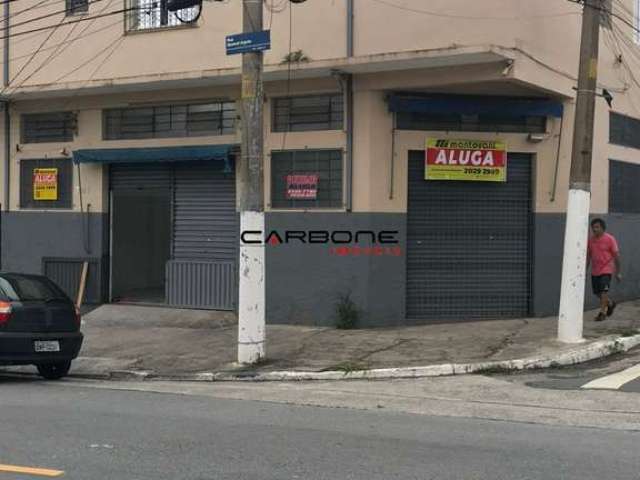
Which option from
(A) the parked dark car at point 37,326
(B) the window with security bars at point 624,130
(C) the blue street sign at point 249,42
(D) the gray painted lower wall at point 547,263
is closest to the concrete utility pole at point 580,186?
(D) the gray painted lower wall at point 547,263

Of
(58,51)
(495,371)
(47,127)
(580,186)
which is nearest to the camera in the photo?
(495,371)

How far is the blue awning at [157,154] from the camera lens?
581 inches

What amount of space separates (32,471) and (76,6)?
12627mm

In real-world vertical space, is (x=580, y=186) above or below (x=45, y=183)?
below

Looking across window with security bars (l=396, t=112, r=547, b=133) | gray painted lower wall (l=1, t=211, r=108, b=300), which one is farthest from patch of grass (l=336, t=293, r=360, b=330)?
gray painted lower wall (l=1, t=211, r=108, b=300)

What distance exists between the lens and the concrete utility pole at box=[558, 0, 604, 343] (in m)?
11.4

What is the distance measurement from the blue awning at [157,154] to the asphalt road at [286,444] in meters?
7.07

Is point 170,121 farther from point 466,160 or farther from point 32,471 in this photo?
point 32,471

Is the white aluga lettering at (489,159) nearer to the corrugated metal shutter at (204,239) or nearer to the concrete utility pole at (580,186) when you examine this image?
the concrete utility pole at (580,186)

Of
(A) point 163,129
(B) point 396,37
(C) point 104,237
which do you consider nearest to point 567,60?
(B) point 396,37

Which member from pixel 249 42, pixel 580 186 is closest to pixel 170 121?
pixel 249 42

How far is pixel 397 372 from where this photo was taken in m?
10.3

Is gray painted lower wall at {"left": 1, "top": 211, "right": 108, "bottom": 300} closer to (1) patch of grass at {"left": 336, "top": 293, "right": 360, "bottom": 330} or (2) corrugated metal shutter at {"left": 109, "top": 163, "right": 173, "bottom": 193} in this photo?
(2) corrugated metal shutter at {"left": 109, "top": 163, "right": 173, "bottom": 193}

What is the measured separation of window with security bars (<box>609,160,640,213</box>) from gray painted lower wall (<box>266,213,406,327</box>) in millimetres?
5353
